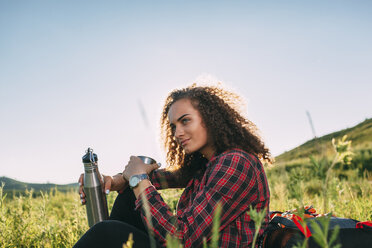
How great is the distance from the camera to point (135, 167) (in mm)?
2252

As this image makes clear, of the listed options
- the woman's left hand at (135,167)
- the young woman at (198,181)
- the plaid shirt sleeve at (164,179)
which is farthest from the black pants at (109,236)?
the plaid shirt sleeve at (164,179)

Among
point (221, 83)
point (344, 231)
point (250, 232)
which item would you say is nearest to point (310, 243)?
point (344, 231)

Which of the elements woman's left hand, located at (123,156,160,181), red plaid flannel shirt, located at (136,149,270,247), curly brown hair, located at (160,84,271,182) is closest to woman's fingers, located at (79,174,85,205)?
woman's left hand, located at (123,156,160,181)

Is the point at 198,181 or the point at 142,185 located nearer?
the point at 142,185

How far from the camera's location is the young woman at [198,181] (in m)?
1.64

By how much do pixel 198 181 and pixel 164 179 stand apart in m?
0.63

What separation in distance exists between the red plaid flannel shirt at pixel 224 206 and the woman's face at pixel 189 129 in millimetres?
472

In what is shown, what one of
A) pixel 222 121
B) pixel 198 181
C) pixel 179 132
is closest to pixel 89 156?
pixel 179 132

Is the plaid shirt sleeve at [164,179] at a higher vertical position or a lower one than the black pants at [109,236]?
higher

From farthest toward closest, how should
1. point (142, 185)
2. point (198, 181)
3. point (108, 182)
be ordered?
point (108, 182)
point (198, 181)
point (142, 185)

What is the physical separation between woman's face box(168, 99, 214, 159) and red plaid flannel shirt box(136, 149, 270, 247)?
0.47m

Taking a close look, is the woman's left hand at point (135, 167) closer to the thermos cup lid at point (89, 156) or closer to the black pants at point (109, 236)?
the thermos cup lid at point (89, 156)

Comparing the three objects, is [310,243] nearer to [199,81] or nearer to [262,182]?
[262,182]

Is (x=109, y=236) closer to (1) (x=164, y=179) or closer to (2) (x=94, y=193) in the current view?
(2) (x=94, y=193)
